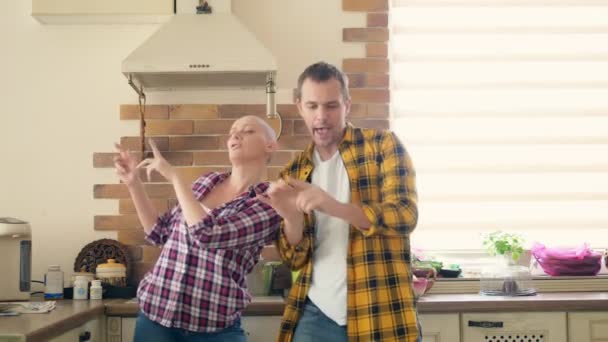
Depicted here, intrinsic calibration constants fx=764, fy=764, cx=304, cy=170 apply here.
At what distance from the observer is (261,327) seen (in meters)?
2.71

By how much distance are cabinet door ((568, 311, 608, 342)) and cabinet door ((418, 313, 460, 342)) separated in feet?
1.40

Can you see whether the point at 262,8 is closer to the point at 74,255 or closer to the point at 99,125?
the point at 99,125

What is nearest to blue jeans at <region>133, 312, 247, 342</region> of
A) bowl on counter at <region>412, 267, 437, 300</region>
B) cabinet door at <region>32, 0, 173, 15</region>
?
bowl on counter at <region>412, 267, 437, 300</region>

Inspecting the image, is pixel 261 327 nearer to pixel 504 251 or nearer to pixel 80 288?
pixel 80 288

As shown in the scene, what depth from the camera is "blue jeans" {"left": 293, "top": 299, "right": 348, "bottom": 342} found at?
2146 millimetres

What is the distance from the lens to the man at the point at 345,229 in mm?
2092

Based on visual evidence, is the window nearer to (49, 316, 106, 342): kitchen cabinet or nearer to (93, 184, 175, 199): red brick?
(93, 184, 175, 199): red brick

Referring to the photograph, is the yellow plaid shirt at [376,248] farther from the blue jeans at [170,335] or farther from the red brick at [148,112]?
the red brick at [148,112]

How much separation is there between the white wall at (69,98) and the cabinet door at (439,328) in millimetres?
1154

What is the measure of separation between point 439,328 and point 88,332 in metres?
1.22

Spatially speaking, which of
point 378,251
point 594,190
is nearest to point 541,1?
point 594,190

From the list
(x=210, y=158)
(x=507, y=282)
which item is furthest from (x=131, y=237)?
(x=507, y=282)

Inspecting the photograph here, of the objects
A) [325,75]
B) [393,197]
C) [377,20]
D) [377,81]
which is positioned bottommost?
[393,197]

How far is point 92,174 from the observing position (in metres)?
3.29
